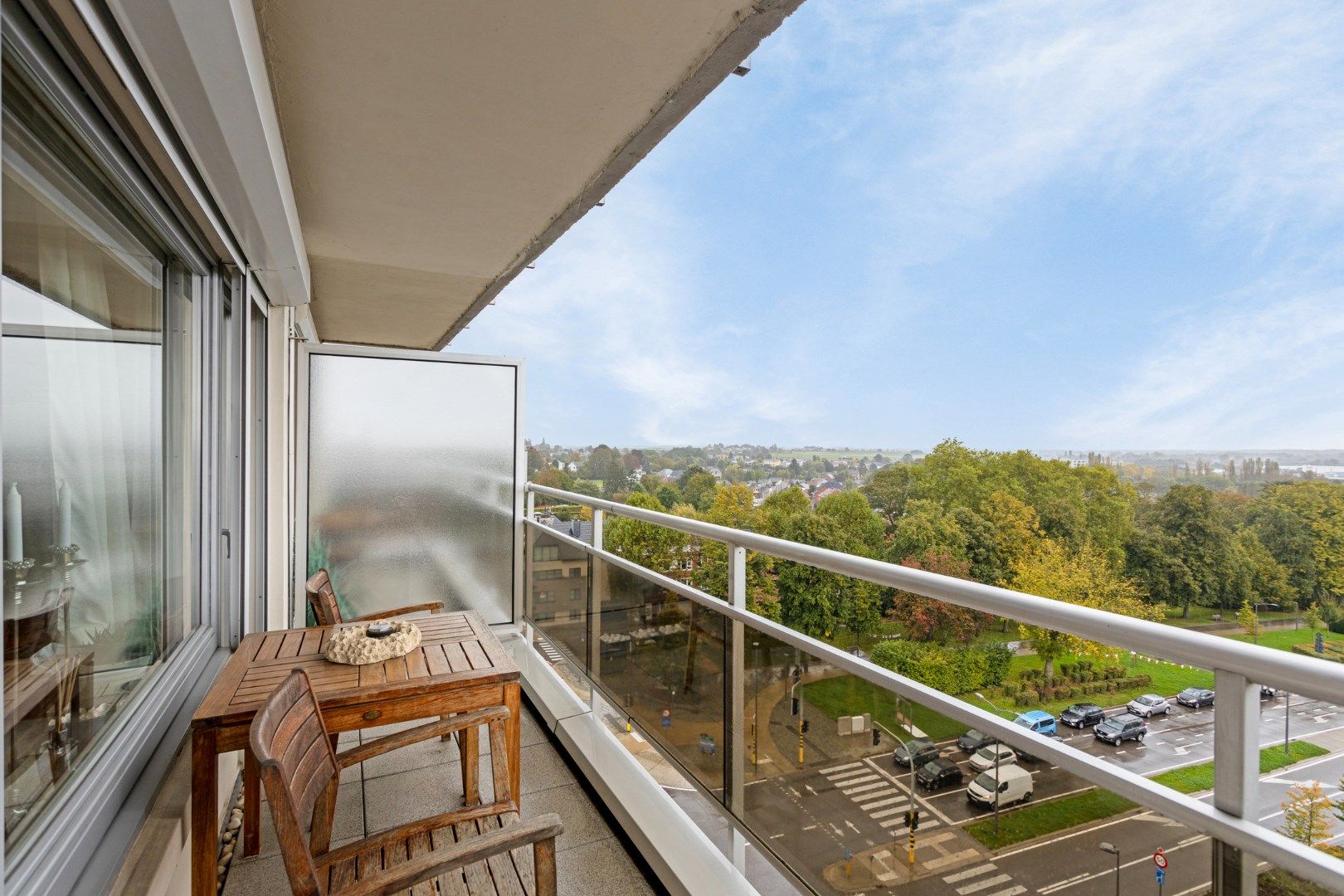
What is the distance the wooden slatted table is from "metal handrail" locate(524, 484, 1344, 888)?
92 cm

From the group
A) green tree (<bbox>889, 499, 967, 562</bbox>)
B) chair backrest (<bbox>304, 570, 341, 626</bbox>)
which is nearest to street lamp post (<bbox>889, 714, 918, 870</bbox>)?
chair backrest (<bbox>304, 570, 341, 626</bbox>)

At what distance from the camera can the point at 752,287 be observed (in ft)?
179

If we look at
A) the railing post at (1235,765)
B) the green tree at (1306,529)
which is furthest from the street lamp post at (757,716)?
the green tree at (1306,529)

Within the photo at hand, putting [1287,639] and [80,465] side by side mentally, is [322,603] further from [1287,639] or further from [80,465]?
[1287,639]

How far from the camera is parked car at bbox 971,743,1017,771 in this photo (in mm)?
1200

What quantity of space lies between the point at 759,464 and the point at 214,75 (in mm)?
23834

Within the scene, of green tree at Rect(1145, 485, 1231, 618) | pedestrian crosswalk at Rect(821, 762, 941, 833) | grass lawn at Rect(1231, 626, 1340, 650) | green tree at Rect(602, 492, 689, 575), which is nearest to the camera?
grass lawn at Rect(1231, 626, 1340, 650)

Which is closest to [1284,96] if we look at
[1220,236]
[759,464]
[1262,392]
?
[1220,236]

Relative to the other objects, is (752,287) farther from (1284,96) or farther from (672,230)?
(1284,96)

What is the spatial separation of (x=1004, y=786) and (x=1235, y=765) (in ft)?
1.33

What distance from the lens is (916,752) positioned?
139 centimetres

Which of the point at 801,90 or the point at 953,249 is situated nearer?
the point at 953,249

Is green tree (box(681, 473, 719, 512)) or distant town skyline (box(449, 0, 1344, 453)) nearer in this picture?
green tree (box(681, 473, 719, 512))

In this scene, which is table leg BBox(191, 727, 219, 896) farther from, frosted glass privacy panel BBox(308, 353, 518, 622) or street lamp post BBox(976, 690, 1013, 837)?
frosted glass privacy panel BBox(308, 353, 518, 622)
